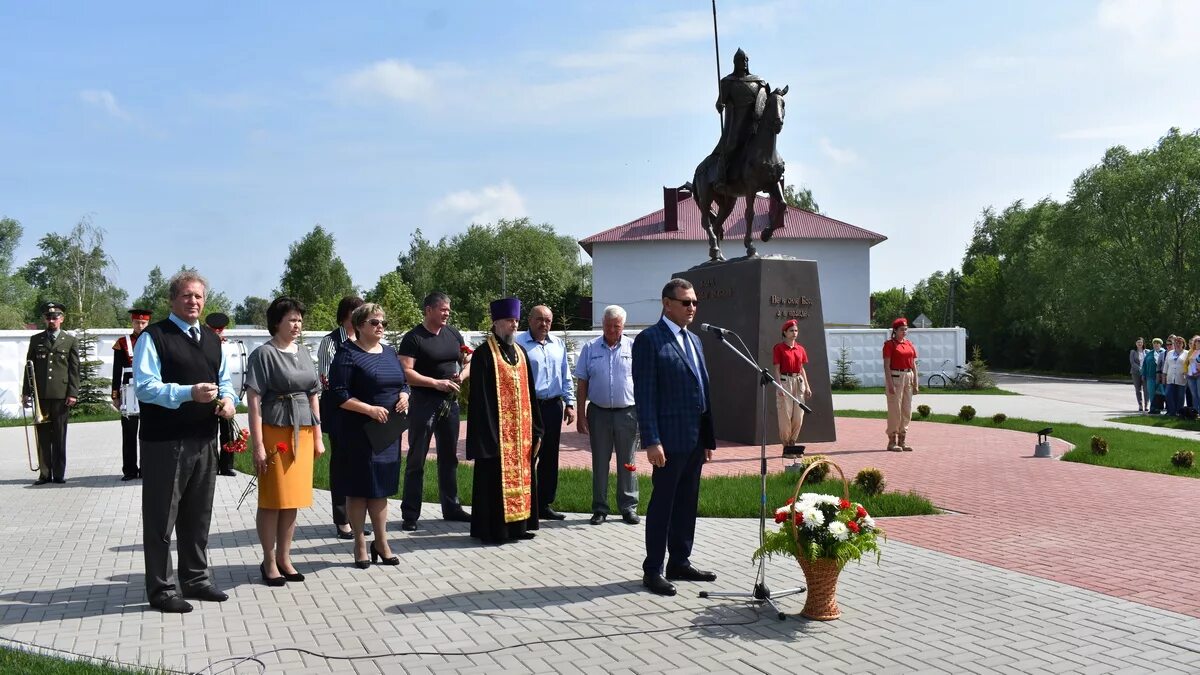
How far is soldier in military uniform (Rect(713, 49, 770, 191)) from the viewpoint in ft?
46.1

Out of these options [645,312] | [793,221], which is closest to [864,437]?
[645,312]

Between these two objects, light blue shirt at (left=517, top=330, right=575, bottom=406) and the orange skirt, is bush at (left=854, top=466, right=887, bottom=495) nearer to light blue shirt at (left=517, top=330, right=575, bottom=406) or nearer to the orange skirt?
light blue shirt at (left=517, top=330, right=575, bottom=406)

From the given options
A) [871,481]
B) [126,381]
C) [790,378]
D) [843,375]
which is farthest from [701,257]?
[871,481]

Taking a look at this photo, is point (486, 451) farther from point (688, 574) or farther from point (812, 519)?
point (812, 519)

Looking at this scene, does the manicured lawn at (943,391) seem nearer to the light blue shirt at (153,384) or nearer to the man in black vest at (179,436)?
the man in black vest at (179,436)

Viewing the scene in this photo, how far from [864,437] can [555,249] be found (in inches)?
2567

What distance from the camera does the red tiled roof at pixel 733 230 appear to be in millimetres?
53000

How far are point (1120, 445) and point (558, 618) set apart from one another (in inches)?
449

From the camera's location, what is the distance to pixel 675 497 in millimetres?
6238

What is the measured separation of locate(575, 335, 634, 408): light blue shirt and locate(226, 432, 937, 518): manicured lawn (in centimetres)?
132

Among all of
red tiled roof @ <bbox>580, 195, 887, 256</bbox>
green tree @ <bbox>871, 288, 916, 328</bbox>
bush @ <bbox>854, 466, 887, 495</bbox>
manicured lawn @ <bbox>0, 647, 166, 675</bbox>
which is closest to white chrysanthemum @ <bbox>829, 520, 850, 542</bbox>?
manicured lawn @ <bbox>0, 647, 166, 675</bbox>

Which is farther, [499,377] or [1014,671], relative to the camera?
[499,377]

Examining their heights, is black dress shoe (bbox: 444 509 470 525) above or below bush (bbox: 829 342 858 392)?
below

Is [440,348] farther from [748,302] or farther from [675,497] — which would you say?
[748,302]
